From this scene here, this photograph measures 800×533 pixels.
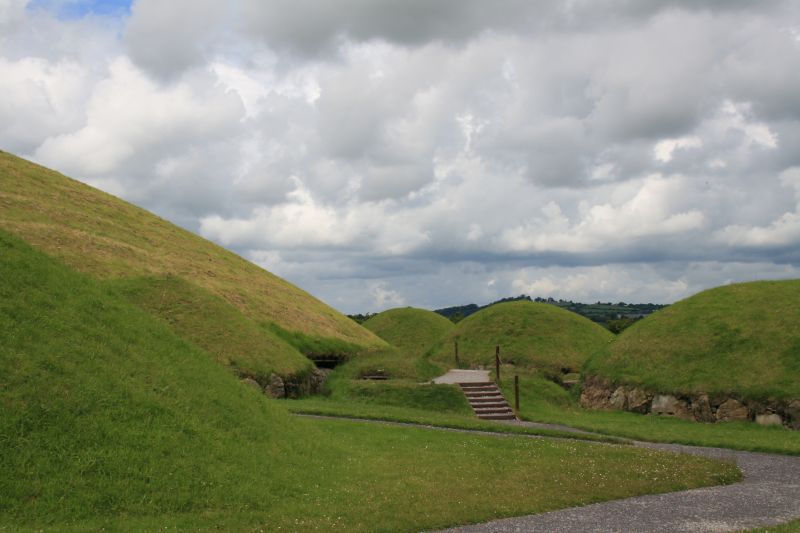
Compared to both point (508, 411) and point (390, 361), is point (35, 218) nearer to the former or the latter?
point (390, 361)

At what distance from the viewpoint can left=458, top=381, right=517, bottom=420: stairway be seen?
33844 mm

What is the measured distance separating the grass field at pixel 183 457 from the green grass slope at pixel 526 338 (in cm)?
3524

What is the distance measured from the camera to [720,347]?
119ft

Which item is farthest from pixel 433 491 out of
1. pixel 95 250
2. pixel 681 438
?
pixel 95 250

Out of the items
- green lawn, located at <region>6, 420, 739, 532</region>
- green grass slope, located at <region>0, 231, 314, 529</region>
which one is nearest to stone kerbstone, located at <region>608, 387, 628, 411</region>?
green lawn, located at <region>6, 420, 739, 532</region>

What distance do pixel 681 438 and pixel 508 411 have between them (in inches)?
409

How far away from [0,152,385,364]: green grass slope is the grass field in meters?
25.2

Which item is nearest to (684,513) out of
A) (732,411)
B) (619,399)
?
(732,411)

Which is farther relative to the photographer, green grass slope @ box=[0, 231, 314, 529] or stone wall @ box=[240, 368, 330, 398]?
stone wall @ box=[240, 368, 330, 398]

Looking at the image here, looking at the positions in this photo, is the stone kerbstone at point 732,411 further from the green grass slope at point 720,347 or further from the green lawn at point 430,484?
the green lawn at point 430,484

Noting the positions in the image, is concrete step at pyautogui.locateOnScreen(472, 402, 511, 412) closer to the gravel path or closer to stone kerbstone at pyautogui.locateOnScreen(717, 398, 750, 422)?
A: stone kerbstone at pyautogui.locateOnScreen(717, 398, 750, 422)

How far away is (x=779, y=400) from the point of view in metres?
30.6

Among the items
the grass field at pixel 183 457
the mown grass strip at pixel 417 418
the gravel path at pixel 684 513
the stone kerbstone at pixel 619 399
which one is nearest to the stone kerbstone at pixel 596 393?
the stone kerbstone at pixel 619 399

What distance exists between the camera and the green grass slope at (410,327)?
8088cm
